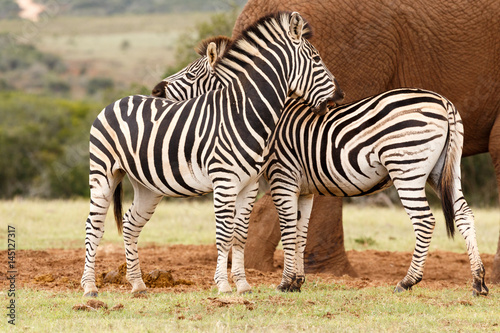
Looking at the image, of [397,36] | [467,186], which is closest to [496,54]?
[397,36]

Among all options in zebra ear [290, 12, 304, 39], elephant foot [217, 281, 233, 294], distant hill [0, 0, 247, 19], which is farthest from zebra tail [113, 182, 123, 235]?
distant hill [0, 0, 247, 19]

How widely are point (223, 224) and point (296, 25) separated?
2073mm

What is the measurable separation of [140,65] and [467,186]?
57.6 meters

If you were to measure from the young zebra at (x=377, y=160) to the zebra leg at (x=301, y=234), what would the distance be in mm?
11

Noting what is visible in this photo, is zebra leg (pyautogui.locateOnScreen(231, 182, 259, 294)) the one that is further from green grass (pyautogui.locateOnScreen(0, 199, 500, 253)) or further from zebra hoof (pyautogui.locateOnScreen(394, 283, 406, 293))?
green grass (pyautogui.locateOnScreen(0, 199, 500, 253))

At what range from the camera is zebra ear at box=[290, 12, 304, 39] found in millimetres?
6977

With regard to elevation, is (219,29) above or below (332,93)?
above

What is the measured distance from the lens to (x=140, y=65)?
76562mm

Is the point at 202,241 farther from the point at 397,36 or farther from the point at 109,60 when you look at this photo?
the point at 109,60

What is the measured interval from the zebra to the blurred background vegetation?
1299 centimetres

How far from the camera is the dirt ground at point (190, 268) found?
8.11m

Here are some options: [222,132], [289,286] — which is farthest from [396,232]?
[222,132]

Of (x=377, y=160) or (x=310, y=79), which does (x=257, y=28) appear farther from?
(x=377, y=160)

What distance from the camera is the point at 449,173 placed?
695cm
